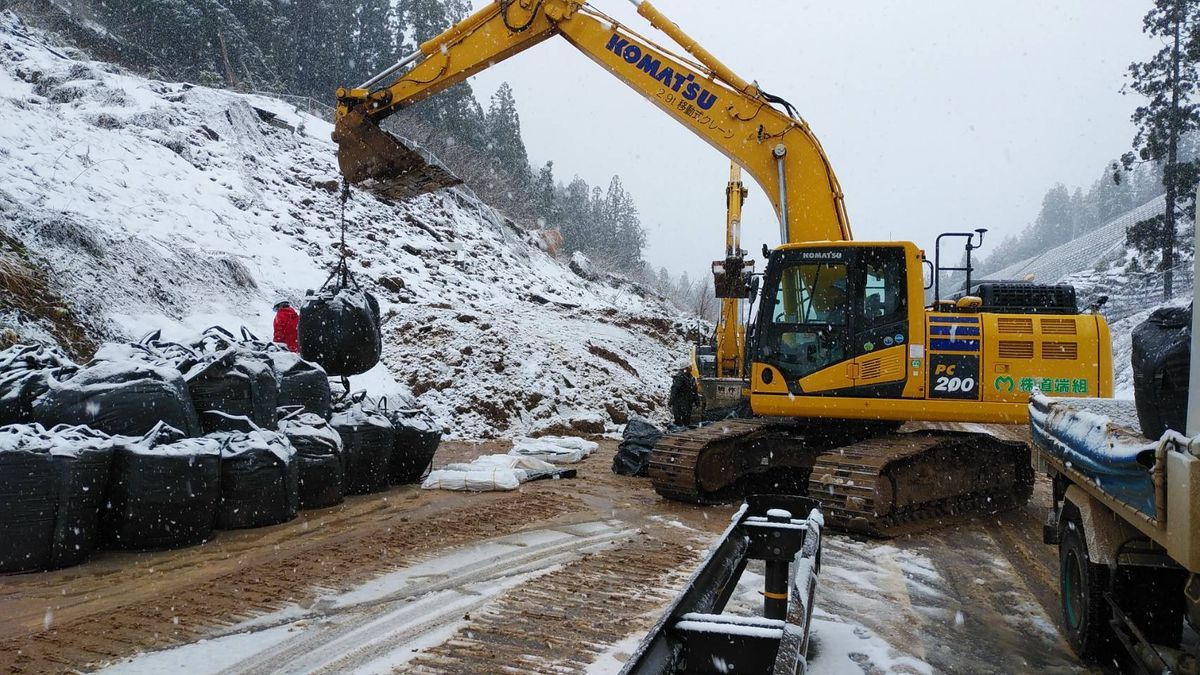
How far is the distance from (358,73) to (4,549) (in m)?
50.1

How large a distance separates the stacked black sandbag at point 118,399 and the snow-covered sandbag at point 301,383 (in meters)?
1.45

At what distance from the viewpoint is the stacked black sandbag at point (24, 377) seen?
5.29 metres

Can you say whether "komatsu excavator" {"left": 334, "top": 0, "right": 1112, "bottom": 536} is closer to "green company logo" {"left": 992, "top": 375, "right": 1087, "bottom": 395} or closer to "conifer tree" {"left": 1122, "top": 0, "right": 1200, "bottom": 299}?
"green company logo" {"left": 992, "top": 375, "right": 1087, "bottom": 395}

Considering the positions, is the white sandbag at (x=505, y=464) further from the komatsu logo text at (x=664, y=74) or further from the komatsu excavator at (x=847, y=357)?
the komatsu logo text at (x=664, y=74)

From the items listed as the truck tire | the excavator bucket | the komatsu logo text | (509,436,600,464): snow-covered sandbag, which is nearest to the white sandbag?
(509,436,600,464): snow-covered sandbag

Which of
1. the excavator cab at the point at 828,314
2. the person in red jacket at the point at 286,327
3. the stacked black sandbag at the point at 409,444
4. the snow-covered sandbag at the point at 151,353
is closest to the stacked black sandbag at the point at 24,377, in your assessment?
the snow-covered sandbag at the point at 151,353

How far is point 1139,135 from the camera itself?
24172 mm

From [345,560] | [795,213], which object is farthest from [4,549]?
[795,213]

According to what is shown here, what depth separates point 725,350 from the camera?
14133 mm

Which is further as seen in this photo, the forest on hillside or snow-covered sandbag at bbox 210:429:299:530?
the forest on hillside

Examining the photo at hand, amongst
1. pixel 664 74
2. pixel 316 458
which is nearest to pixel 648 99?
pixel 664 74

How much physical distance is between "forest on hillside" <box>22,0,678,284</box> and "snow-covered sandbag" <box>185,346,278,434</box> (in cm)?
3255

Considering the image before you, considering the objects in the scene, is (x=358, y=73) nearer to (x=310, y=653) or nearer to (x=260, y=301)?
(x=260, y=301)

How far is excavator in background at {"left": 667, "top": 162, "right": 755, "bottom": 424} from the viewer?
42.3ft
